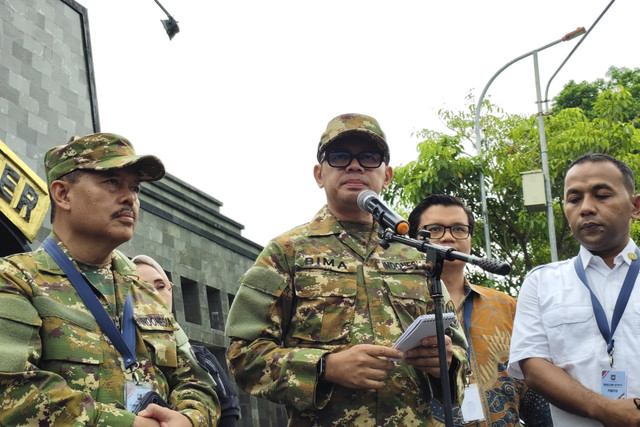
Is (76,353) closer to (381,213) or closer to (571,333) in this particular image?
(381,213)

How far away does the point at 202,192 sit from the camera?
891 inches

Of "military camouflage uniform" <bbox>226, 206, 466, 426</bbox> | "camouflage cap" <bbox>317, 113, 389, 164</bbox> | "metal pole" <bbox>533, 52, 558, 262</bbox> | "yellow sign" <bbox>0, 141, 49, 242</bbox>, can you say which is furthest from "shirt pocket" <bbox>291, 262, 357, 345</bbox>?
"metal pole" <bbox>533, 52, 558, 262</bbox>

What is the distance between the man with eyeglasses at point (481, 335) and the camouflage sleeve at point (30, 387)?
236 cm

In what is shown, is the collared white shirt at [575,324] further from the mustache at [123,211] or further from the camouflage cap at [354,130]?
the mustache at [123,211]

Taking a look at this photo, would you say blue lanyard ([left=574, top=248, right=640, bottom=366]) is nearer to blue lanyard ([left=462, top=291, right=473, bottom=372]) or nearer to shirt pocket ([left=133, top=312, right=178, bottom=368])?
blue lanyard ([left=462, top=291, right=473, bottom=372])

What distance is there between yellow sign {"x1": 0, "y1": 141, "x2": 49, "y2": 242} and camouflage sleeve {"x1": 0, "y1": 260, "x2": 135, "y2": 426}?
802 cm

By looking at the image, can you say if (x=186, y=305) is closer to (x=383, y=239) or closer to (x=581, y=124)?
(x=581, y=124)

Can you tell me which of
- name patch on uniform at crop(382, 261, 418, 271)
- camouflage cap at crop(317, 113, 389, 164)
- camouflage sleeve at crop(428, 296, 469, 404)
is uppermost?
camouflage cap at crop(317, 113, 389, 164)

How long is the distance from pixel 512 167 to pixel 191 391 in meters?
18.6

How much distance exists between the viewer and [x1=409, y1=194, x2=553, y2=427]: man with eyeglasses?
5.09m

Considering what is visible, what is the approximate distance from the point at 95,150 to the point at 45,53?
32.1 ft

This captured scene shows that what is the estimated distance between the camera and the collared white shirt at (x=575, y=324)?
403 cm

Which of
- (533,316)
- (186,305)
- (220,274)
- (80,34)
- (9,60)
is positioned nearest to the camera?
(533,316)

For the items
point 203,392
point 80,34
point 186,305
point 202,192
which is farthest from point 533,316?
point 202,192
